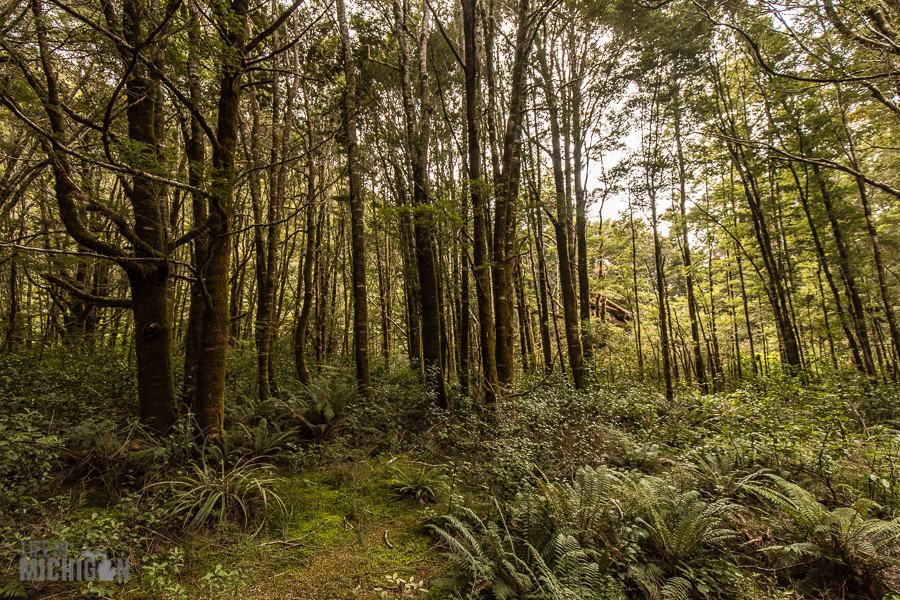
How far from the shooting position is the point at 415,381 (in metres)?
7.74

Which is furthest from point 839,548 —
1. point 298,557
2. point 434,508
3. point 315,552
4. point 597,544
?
point 298,557

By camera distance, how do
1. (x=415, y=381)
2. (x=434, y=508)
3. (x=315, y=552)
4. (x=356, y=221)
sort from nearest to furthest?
1. (x=315, y=552)
2. (x=434, y=508)
3. (x=356, y=221)
4. (x=415, y=381)

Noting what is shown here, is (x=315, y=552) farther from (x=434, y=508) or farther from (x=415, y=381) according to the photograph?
(x=415, y=381)

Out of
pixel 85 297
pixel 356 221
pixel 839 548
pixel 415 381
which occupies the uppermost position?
pixel 356 221

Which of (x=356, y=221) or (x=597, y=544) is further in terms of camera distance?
(x=356, y=221)

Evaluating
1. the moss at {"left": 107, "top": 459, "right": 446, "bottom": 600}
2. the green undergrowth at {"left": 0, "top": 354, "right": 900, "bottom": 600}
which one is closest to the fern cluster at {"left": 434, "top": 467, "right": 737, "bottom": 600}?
the green undergrowth at {"left": 0, "top": 354, "right": 900, "bottom": 600}

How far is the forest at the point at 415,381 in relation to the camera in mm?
2732

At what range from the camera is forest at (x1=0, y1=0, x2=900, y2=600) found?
273cm

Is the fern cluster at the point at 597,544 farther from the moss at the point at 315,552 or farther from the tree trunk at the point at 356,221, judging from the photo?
the tree trunk at the point at 356,221

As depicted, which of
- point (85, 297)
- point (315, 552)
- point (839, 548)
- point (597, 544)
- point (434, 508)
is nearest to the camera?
point (839, 548)

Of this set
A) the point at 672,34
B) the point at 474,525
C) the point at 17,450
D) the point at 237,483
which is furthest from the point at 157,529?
the point at 672,34

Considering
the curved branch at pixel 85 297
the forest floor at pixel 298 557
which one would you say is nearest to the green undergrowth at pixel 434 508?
the forest floor at pixel 298 557

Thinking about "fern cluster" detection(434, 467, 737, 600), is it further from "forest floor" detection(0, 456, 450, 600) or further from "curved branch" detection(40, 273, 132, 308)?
"curved branch" detection(40, 273, 132, 308)

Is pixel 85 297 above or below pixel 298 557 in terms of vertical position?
above
